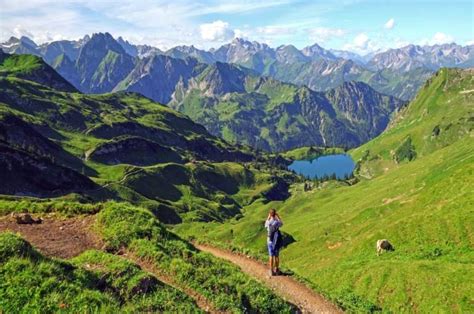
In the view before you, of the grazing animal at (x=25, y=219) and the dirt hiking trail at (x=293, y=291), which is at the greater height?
the grazing animal at (x=25, y=219)

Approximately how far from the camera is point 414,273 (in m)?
52.9

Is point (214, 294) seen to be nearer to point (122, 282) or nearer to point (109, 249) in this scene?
point (122, 282)

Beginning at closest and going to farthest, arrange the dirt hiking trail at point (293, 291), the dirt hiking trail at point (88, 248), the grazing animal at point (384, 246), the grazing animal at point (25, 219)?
the dirt hiking trail at point (88, 248) < the dirt hiking trail at point (293, 291) < the grazing animal at point (25, 219) < the grazing animal at point (384, 246)

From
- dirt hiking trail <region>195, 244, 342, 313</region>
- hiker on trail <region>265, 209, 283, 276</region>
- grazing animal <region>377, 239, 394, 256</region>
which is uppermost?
hiker on trail <region>265, 209, 283, 276</region>

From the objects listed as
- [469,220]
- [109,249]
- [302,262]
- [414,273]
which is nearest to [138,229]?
[109,249]

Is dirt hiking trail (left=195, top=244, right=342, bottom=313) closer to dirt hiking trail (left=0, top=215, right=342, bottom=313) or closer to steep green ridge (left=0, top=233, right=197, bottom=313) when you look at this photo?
dirt hiking trail (left=0, top=215, right=342, bottom=313)

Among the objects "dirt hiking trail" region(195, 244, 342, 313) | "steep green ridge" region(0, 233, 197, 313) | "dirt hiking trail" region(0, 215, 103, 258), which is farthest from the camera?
"dirt hiking trail" region(195, 244, 342, 313)

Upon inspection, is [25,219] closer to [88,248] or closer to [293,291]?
[88,248]

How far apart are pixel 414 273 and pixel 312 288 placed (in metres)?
26.4

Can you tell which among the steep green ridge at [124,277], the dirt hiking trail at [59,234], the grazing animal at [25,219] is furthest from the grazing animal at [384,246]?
the grazing animal at [25,219]

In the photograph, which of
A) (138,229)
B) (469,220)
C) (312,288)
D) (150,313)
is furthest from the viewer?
(469,220)

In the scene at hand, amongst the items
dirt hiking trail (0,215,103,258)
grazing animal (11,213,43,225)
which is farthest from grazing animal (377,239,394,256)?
grazing animal (11,213,43,225)

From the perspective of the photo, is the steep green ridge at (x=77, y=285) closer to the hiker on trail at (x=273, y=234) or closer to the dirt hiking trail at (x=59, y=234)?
the dirt hiking trail at (x=59, y=234)

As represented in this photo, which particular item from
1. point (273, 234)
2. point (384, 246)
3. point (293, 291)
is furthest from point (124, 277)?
point (384, 246)
